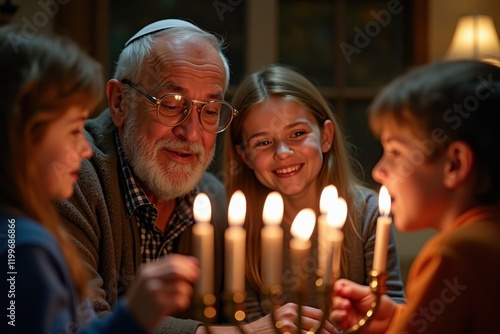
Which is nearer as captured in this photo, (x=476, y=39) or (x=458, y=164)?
(x=458, y=164)

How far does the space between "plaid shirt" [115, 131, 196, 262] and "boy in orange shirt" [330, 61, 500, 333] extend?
0.82m

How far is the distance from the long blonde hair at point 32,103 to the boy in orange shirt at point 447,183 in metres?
0.45

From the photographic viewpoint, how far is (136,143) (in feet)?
6.09

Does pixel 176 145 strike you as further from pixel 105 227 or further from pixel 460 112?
pixel 460 112

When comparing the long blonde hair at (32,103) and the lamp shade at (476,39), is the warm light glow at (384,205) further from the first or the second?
the lamp shade at (476,39)

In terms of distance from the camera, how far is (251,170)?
1.99m

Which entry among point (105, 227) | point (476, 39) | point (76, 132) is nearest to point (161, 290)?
point (76, 132)

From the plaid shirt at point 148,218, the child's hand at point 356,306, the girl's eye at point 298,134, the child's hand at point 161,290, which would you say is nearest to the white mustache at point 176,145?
the plaid shirt at point 148,218

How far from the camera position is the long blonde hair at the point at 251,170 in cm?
194

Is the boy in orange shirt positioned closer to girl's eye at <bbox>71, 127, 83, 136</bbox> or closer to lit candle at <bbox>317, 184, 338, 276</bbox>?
lit candle at <bbox>317, 184, 338, 276</bbox>

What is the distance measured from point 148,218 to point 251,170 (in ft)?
1.01

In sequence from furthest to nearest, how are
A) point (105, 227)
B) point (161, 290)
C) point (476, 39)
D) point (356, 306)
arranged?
point (476, 39) < point (105, 227) < point (356, 306) < point (161, 290)

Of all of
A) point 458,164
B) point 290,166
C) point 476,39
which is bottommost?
point 290,166

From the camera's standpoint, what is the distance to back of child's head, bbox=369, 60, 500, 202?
1.07m
